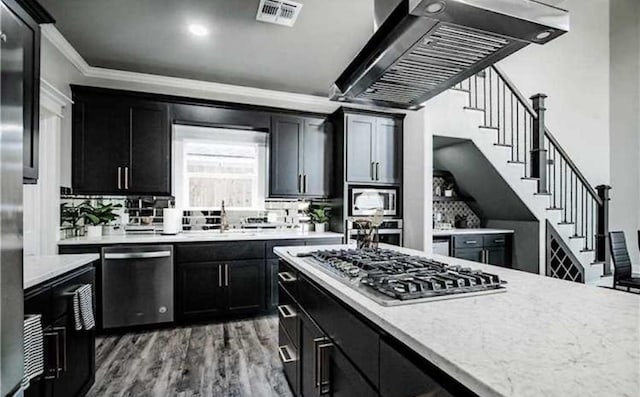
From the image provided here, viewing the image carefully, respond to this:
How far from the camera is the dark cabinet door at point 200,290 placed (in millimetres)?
3457

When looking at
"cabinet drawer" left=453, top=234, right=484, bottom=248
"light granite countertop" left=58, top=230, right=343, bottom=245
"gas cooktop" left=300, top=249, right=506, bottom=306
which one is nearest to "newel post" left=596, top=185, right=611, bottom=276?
"cabinet drawer" left=453, top=234, right=484, bottom=248

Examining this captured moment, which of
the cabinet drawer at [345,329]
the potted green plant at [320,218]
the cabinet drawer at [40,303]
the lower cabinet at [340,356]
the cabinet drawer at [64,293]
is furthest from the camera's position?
the potted green plant at [320,218]

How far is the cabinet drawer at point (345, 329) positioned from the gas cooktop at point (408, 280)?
10 centimetres

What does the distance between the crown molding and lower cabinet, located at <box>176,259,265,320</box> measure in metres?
2.07

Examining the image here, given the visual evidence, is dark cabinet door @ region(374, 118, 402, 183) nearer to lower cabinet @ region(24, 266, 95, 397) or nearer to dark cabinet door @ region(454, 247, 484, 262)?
dark cabinet door @ region(454, 247, 484, 262)

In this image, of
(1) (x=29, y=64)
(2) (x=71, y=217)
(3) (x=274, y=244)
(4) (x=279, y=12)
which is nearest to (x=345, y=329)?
(1) (x=29, y=64)

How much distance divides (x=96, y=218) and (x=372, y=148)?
3.23 meters

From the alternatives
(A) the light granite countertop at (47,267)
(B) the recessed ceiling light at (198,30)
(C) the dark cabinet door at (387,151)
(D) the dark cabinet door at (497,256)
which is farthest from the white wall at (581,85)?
(A) the light granite countertop at (47,267)

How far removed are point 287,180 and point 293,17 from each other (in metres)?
1.94

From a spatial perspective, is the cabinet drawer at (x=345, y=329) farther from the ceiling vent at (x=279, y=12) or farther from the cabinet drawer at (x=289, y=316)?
the ceiling vent at (x=279, y=12)

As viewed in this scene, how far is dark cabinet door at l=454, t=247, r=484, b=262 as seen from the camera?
4418 millimetres

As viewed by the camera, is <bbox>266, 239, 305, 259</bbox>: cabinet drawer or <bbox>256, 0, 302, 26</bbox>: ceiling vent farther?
<bbox>266, 239, 305, 259</bbox>: cabinet drawer

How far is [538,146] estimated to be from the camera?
434 cm

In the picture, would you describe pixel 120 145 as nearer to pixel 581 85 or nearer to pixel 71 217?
pixel 71 217
